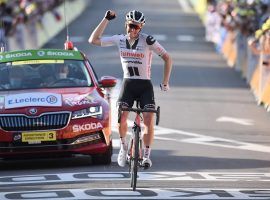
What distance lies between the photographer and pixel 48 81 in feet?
54.2

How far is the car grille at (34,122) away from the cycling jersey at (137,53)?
5.27 feet

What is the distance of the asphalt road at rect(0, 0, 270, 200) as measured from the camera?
42.7ft

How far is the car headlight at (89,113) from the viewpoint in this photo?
15398 mm

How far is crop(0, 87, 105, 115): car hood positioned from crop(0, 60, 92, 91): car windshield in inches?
12.4

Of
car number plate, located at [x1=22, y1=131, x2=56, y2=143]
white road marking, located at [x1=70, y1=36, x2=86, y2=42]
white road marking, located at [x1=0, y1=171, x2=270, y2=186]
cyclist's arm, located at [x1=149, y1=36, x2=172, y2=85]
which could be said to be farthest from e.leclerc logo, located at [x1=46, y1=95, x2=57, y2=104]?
white road marking, located at [x1=70, y1=36, x2=86, y2=42]

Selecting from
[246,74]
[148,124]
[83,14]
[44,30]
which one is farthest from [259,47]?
[83,14]

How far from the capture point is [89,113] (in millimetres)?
15523

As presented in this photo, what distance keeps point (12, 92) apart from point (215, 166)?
2.92 m

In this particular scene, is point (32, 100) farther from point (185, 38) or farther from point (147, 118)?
point (185, 38)

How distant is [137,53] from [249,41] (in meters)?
15.2

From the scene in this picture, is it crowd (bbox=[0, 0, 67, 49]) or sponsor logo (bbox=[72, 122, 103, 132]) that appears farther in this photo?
crowd (bbox=[0, 0, 67, 49])

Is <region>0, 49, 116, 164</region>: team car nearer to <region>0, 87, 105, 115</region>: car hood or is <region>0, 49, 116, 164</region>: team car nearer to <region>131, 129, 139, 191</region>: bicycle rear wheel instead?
<region>0, 87, 105, 115</region>: car hood

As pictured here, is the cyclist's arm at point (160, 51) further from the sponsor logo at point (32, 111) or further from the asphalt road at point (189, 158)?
the sponsor logo at point (32, 111)

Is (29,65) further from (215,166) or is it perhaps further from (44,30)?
(44,30)
